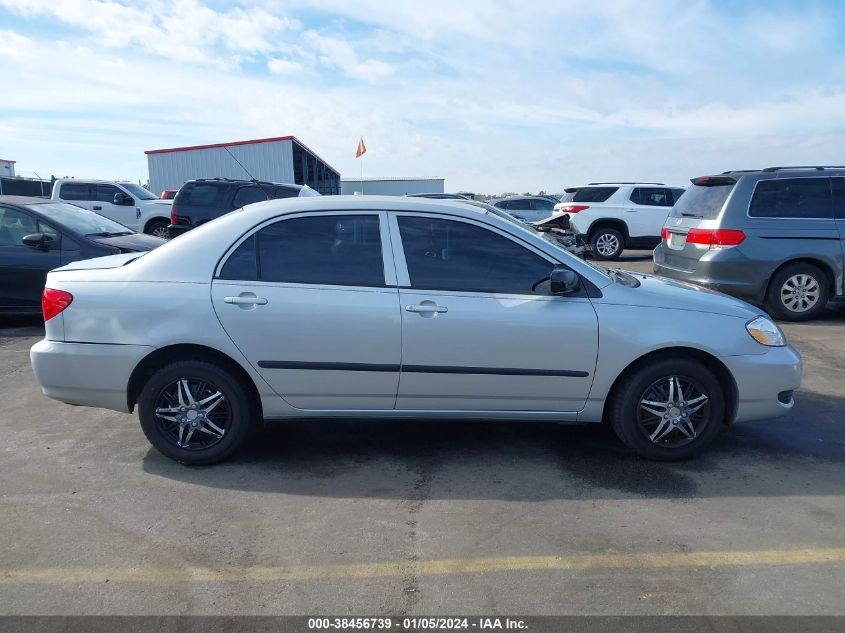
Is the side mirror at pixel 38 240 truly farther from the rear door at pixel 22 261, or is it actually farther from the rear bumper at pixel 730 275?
the rear bumper at pixel 730 275

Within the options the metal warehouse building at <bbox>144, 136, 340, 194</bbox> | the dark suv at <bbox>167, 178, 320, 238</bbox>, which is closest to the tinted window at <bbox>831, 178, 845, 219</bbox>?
the dark suv at <bbox>167, 178, 320, 238</bbox>

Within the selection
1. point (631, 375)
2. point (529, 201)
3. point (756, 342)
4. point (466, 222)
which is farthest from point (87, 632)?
point (529, 201)

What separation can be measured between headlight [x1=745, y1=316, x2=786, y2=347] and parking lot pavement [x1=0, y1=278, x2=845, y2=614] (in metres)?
0.76

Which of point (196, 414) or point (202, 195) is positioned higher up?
point (202, 195)

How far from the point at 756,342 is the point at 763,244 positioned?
4.38m

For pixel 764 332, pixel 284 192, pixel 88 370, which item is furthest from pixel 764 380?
pixel 284 192

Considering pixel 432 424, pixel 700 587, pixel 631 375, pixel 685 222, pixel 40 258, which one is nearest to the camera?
pixel 700 587

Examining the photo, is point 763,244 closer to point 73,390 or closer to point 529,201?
point 73,390

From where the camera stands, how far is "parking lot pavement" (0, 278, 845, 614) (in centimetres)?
284

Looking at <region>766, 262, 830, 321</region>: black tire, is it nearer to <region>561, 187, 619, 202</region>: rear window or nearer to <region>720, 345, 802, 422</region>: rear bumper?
<region>720, 345, 802, 422</region>: rear bumper

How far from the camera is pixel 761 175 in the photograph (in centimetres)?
798

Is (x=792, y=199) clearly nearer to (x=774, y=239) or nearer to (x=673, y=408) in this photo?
(x=774, y=239)

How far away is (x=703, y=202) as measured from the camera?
8289 millimetres

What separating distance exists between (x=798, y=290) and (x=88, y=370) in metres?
7.79
